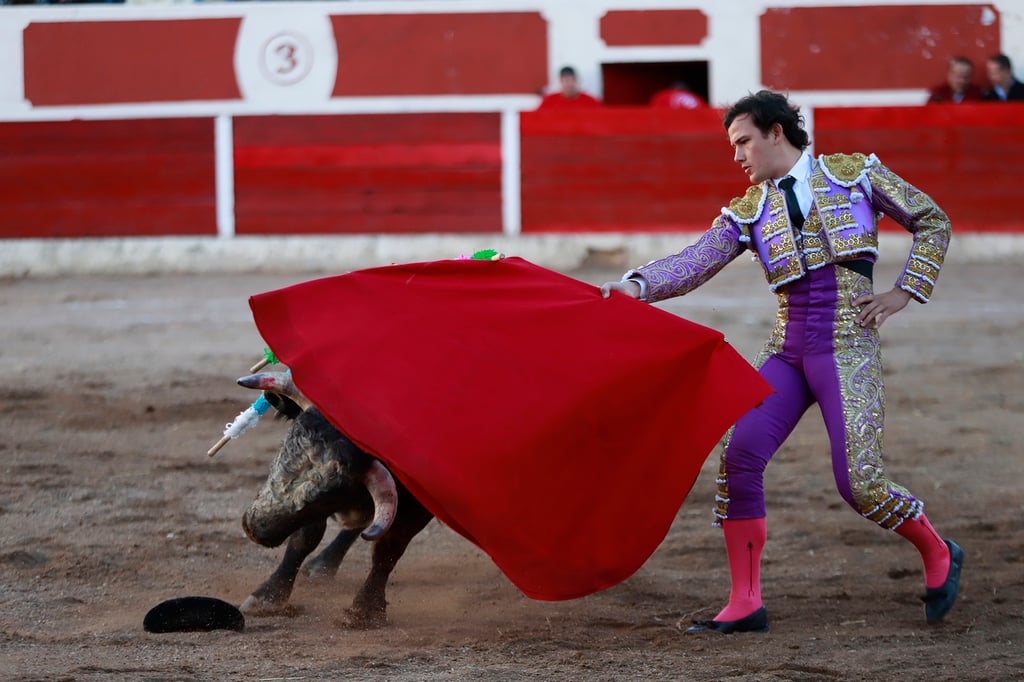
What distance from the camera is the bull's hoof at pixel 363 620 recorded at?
3.25 meters

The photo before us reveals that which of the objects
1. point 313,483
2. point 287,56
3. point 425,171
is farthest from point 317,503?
point 287,56

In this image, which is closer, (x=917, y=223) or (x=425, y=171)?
(x=917, y=223)

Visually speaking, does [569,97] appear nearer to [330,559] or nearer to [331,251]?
[331,251]

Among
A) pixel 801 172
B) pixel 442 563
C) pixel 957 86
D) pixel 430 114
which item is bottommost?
pixel 442 563

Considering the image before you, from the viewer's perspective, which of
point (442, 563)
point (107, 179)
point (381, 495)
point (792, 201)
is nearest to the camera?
point (381, 495)

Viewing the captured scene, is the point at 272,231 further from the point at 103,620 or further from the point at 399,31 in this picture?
the point at 103,620

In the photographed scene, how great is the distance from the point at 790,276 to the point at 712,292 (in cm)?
539

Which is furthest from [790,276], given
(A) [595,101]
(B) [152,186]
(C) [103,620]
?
(B) [152,186]

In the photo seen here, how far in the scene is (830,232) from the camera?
3135 mm

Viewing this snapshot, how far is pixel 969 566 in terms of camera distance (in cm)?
375

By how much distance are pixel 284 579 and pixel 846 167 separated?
163 centimetres

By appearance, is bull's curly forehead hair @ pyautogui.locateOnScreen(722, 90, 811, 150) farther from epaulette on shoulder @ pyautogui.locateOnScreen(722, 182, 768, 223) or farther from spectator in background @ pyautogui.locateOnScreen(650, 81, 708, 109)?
spectator in background @ pyautogui.locateOnScreen(650, 81, 708, 109)

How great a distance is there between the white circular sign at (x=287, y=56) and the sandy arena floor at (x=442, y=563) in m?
3.43

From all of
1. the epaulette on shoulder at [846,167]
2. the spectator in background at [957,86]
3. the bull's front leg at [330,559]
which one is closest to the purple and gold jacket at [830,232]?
the epaulette on shoulder at [846,167]
